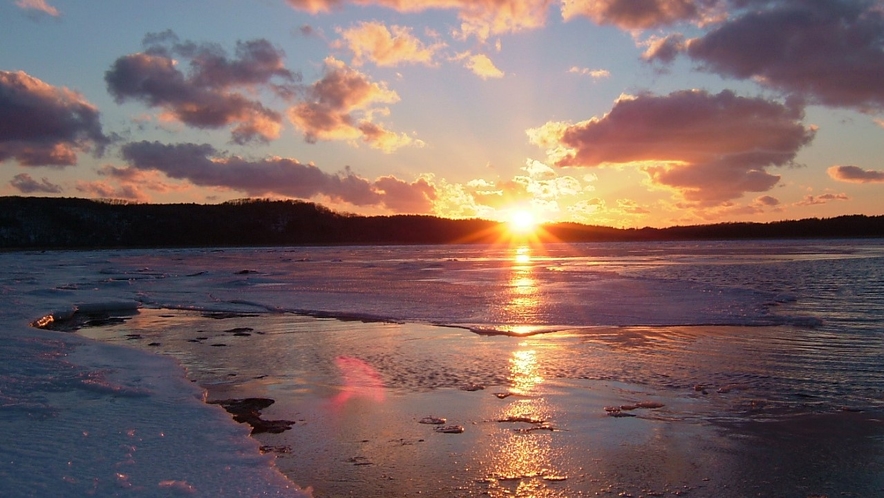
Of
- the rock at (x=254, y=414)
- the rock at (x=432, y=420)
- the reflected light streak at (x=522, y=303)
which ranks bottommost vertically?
the rock at (x=254, y=414)

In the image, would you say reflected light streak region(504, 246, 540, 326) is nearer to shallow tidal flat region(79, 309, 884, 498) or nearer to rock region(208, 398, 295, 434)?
shallow tidal flat region(79, 309, 884, 498)

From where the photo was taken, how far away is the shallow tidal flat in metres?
5.61

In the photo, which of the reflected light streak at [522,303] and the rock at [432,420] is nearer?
the rock at [432,420]

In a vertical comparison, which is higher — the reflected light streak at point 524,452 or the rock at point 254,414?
the reflected light streak at point 524,452

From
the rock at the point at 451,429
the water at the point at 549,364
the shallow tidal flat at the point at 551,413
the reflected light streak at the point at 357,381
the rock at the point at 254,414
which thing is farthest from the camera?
the reflected light streak at the point at 357,381

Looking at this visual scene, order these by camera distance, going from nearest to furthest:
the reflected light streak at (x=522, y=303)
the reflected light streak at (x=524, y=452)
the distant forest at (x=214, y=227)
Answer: the reflected light streak at (x=524, y=452), the reflected light streak at (x=522, y=303), the distant forest at (x=214, y=227)

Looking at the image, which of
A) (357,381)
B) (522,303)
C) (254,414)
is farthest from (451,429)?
(522,303)

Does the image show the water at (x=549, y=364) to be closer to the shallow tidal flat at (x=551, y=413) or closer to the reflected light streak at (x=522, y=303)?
the shallow tidal flat at (x=551, y=413)

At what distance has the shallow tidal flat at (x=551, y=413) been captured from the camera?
5613mm

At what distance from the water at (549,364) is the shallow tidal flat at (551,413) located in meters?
0.03

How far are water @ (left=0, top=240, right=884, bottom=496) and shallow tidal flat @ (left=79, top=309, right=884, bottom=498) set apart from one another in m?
0.03

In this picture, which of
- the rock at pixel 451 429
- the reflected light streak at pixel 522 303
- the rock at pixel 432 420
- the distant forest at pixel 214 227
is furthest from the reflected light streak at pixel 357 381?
the distant forest at pixel 214 227

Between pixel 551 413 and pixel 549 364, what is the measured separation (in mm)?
2826

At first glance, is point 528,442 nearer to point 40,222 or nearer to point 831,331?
point 831,331
